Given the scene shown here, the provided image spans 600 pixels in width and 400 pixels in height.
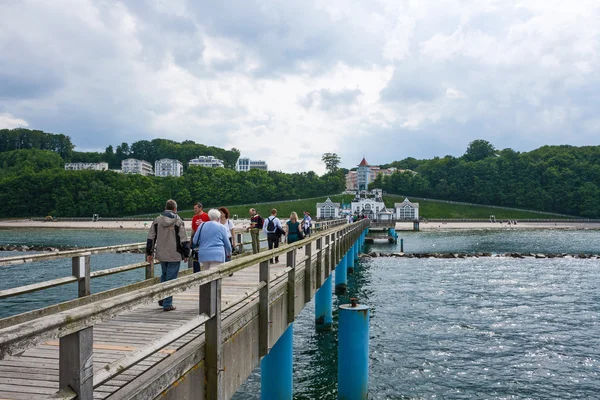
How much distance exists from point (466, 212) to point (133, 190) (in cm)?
10800

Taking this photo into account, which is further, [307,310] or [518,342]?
[307,310]

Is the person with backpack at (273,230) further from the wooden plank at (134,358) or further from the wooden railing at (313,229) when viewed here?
the wooden plank at (134,358)

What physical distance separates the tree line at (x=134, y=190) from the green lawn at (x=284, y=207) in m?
4.97

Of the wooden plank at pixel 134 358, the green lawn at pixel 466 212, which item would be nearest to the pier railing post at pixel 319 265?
the wooden plank at pixel 134 358

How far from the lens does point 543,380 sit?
44.0 feet

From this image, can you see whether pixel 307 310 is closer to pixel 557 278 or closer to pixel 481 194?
pixel 557 278

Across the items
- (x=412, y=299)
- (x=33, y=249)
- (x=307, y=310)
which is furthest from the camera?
(x=33, y=249)

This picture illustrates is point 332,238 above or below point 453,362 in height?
above

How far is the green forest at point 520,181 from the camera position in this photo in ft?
484

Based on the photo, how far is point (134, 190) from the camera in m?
149

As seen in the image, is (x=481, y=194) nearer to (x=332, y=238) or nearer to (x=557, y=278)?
(x=557, y=278)

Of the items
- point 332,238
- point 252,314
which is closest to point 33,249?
point 332,238

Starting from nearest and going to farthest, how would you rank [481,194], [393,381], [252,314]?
[252,314]
[393,381]
[481,194]

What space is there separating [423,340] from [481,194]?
504ft
